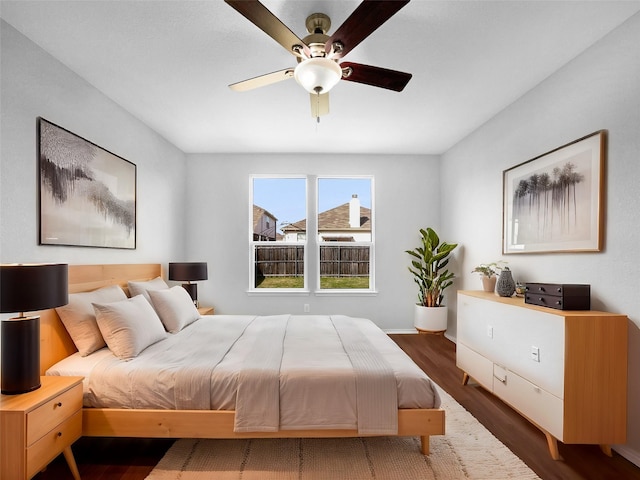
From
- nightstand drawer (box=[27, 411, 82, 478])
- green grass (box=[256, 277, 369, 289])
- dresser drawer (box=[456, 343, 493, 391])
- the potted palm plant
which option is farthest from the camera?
green grass (box=[256, 277, 369, 289])

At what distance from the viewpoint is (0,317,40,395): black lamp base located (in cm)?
174

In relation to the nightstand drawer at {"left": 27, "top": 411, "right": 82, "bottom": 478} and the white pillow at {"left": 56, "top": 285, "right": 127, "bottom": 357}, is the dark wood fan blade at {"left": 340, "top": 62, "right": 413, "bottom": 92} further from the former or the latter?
the nightstand drawer at {"left": 27, "top": 411, "right": 82, "bottom": 478}

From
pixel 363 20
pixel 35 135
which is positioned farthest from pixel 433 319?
pixel 35 135

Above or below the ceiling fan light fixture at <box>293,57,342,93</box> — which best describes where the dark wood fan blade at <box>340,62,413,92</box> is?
above

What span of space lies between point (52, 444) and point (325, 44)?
8.54ft

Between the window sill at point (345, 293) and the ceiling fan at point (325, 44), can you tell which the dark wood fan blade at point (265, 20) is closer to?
the ceiling fan at point (325, 44)

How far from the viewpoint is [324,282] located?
5.09 meters

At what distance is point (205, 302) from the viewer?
4918 millimetres

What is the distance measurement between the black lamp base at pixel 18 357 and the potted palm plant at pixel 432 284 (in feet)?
13.2

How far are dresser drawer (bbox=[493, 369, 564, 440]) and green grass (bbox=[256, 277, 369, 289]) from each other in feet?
8.52

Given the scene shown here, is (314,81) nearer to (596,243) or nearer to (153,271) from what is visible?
(596,243)

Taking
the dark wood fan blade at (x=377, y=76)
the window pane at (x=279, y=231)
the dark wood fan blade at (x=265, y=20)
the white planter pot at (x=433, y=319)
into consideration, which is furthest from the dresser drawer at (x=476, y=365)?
the dark wood fan blade at (x=265, y=20)

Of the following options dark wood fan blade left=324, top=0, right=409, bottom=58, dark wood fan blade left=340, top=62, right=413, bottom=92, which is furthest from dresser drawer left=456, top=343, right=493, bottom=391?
dark wood fan blade left=324, top=0, right=409, bottom=58

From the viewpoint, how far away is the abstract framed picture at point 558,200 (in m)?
2.30
